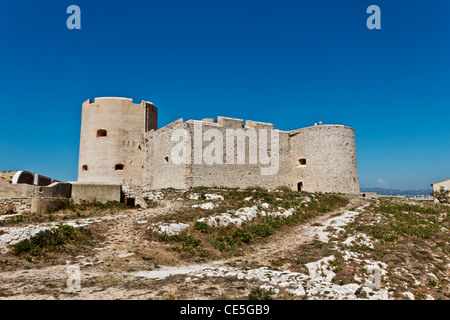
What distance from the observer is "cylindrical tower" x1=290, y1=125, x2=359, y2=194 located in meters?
25.3

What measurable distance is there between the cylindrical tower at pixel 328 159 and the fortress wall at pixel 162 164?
37.1ft

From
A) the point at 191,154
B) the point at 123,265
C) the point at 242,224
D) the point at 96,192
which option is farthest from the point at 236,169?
the point at 123,265

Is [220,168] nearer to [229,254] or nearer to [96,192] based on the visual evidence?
[96,192]

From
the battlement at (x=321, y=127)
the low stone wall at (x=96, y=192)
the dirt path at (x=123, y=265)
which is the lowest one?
the dirt path at (x=123, y=265)

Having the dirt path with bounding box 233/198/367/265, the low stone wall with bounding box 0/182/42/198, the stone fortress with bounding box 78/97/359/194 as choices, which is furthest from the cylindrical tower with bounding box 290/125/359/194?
the low stone wall with bounding box 0/182/42/198

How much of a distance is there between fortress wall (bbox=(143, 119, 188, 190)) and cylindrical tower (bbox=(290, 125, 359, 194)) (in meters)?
11.3

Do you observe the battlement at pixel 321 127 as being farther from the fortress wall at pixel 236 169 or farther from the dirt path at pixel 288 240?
the dirt path at pixel 288 240

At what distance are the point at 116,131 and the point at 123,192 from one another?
26.5ft

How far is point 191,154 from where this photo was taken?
2112 centimetres

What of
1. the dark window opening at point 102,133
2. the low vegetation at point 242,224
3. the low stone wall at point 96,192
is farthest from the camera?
the dark window opening at point 102,133

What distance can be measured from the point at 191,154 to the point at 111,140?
7.33m

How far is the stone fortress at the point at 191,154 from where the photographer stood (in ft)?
72.3

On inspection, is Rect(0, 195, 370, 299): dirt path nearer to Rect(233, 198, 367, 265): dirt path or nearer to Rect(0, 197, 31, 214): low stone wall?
Rect(233, 198, 367, 265): dirt path

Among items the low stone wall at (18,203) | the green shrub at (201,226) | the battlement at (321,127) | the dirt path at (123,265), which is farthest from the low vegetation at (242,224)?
the battlement at (321,127)
